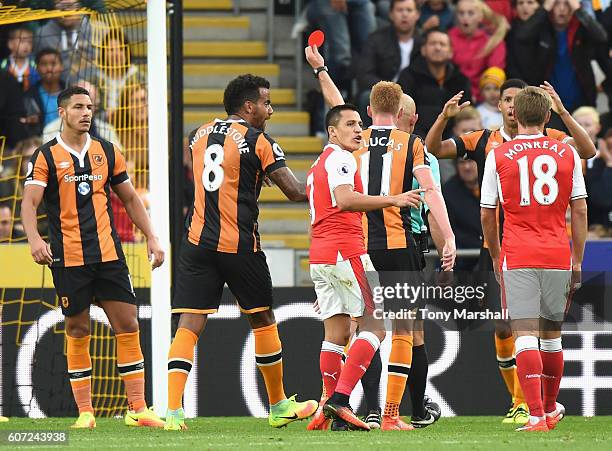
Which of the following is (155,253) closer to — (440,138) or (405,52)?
(440,138)

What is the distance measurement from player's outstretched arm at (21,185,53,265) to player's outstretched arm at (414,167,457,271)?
2.49 metres

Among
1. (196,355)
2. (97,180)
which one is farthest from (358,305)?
(196,355)

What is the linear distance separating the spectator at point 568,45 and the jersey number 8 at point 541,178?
6772mm

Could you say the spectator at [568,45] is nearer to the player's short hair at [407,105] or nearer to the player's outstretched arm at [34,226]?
the player's short hair at [407,105]

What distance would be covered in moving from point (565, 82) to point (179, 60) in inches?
220

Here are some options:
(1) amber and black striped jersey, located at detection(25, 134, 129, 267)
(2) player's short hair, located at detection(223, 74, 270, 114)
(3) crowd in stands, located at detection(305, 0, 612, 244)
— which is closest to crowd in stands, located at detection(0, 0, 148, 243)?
(3) crowd in stands, located at detection(305, 0, 612, 244)

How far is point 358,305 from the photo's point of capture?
28.4 feet

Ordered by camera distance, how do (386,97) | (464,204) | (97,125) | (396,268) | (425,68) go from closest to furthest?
(386,97) < (396,268) < (464,204) < (97,125) < (425,68)

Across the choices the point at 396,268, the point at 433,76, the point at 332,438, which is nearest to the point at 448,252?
the point at 396,268

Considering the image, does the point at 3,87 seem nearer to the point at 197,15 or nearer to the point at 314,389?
the point at 197,15

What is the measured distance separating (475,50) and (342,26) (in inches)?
58.9

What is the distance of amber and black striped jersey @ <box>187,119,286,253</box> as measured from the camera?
893 centimetres

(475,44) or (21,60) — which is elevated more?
(475,44)

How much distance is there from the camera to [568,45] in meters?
15.2
